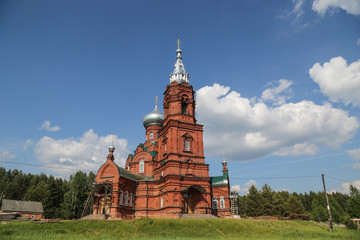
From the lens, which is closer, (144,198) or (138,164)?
(144,198)

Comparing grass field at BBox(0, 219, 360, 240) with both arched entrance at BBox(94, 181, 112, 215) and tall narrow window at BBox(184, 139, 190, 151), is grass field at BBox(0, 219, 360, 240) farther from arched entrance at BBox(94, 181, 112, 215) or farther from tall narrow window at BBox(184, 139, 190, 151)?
tall narrow window at BBox(184, 139, 190, 151)

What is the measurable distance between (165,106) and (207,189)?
1305cm

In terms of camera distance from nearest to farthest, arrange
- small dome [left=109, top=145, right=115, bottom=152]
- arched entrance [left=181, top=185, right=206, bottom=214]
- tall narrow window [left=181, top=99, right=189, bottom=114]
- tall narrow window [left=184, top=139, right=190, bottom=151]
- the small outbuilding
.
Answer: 1. arched entrance [left=181, top=185, right=206, bottom=214]
2. tall narrow window [left=184, top=139, right=190, bottom=151]
3. tall narrow window [left=181, top=99, right=189, bottom=114]
4. small dome [left=109, top=145, right=115, bottom=152]
5. the small outbuilding

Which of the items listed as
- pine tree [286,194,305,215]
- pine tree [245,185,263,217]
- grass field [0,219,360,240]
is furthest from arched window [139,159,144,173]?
pine tree [286,194,305,215]

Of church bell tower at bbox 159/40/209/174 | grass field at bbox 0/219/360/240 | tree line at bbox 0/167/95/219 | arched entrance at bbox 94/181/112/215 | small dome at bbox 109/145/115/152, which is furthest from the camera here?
tree line at bbox 0/167/95/219

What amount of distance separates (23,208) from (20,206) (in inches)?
24.9

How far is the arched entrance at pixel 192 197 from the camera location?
28.9 meters

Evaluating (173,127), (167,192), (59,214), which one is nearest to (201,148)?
(173,127)

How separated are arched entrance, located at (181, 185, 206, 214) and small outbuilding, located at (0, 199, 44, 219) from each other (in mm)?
25815

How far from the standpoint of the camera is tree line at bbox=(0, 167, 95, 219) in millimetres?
43719

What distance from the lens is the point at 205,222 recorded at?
22.8 meters

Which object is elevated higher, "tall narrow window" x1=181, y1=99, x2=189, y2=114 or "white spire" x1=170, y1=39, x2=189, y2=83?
"white spire" x1=170, y1=39, x2=189, y2=83

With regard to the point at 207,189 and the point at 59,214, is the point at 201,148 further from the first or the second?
the point at 59,214

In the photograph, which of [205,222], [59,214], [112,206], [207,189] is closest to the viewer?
[205,222]
